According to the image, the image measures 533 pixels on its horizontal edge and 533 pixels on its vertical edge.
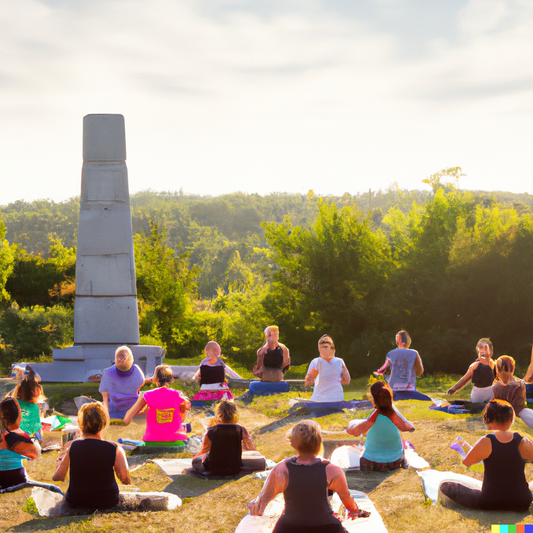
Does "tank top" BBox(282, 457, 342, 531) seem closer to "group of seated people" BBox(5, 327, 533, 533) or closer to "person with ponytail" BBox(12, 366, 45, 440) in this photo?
"group of seated people" BBox(5, 327, 533, 533)

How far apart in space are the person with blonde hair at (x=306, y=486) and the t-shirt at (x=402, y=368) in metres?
5.55

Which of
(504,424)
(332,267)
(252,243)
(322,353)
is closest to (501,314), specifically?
(332,267)

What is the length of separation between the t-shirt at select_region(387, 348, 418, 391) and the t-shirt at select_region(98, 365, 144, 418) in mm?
3895

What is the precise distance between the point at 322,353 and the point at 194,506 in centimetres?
409

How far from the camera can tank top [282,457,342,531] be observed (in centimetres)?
361

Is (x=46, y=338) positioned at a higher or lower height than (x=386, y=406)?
lower

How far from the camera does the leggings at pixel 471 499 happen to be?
4.21 metres

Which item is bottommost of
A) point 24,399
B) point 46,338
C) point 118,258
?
point 46,338

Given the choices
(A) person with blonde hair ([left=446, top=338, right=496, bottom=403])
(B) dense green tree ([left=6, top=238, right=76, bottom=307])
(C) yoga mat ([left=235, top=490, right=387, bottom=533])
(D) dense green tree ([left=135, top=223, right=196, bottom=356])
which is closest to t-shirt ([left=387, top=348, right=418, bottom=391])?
(A) person with blonde hair ([left=446, top=338, right=496, bottom=403])

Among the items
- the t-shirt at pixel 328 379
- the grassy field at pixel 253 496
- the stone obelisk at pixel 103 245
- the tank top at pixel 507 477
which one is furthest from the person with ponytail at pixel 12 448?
the stone obelisk at pixel 103 245

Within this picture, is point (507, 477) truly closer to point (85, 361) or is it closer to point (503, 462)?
point (503, 462)

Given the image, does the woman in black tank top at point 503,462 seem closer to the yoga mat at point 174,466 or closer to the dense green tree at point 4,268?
the yoga mat at point 174,466

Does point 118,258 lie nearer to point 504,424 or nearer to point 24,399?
point 24,399

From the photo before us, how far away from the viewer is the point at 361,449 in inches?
243
